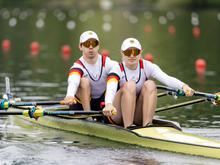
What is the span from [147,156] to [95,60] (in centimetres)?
255

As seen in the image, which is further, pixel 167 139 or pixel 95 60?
pixel 95 60

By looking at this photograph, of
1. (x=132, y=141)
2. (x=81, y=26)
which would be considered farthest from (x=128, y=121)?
(x=81, y=26)

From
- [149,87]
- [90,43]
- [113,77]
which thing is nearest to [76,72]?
[90,43]

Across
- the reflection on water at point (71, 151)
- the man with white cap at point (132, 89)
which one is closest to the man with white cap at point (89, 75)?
the man with white cap at point (132, 89)

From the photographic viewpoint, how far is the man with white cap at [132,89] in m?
12.8

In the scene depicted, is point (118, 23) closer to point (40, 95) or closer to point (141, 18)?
point (141, 18)

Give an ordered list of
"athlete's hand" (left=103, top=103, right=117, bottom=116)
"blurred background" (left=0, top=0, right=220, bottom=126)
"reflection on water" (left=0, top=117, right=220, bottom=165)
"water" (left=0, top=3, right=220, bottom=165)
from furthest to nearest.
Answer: "blurred background" (left=0, top=0, right=220, bottom=126) → "athlete's hand" (left=103, top=103, right=117, bottom=116) → "water" (left=0, top=3, right=220, bottom=165) → "reflection on water" (left=0, top=117, right=220, bottom=165)

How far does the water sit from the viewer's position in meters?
12.0

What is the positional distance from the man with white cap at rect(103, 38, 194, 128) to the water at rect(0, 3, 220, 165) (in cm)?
Result: 59

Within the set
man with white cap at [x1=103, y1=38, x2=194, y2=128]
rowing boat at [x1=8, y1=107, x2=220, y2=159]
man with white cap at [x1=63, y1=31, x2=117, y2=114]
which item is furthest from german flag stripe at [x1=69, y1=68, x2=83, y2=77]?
rowing boat at [x1=8, y1=107, x2=220, y2=159]

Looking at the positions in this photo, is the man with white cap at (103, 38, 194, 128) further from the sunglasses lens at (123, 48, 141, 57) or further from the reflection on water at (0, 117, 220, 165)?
the reflection on water at (0, 117, 220, 165)

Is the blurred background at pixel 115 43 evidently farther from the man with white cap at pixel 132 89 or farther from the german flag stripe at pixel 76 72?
the german flag stripe at pixel 76 72

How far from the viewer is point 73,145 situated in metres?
12.9

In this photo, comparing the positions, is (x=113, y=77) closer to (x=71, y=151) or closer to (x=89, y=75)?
(x=89, y=75)
